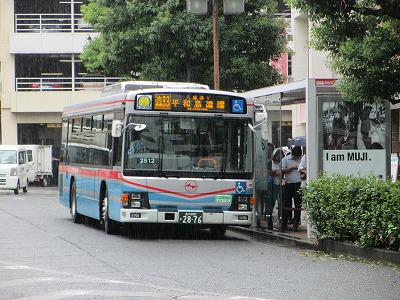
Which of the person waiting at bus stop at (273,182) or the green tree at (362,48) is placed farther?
the person waiting at bus stop at (273,182)

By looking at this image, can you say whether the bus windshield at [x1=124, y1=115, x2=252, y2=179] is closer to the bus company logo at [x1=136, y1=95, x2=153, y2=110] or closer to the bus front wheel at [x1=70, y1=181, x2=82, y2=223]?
the bus company logo at [x1=136, y1=95, x2=153, y2=110]

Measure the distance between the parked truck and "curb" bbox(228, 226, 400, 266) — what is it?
Answer: 3369 cm

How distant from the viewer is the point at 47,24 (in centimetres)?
5616

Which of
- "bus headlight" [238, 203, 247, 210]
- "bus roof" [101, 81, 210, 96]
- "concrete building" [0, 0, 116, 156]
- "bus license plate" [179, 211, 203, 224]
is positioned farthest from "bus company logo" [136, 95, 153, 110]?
"concrete building" [0, 0, 116, 156]

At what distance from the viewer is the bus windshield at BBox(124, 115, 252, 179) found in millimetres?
18047

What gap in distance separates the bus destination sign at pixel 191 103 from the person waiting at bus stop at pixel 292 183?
201 cm

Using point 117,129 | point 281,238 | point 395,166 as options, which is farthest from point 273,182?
point 117,129

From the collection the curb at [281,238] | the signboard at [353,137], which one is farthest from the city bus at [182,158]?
the signboard at [353,137]

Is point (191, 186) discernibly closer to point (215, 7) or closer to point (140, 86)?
point (140, 86)

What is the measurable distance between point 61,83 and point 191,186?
39619 millimetres

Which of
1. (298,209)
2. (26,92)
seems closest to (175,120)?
(298,209)

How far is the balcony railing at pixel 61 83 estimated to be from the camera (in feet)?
184

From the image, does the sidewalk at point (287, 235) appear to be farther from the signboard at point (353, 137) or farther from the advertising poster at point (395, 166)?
the advertising poster at point (395, 166)

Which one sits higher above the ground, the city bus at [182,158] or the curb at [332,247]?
the city bus at [182,158]
